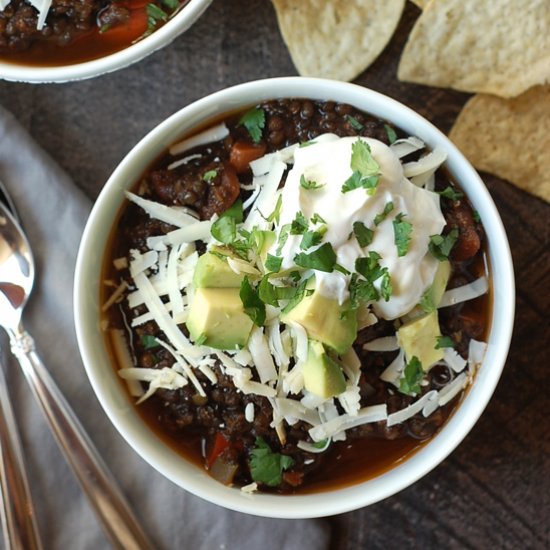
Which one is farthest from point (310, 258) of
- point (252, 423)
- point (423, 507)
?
point (423, 507)

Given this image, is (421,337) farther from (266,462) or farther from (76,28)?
(76,28)

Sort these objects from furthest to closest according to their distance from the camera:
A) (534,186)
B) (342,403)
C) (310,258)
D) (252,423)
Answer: (534,186) → (252,423) → (342,403) → (310,258)

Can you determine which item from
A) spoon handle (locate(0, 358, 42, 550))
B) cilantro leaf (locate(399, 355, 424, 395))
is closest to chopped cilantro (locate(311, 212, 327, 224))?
cilantro leaf (locate(399, 355, 424, 395))

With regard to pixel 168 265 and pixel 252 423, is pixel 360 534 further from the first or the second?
pixel 168 265

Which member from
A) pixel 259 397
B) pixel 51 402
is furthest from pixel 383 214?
pixel 51 402

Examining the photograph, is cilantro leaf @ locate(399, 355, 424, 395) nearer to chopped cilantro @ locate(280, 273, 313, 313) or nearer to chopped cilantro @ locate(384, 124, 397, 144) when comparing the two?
chopped cilantro @ locate(280, 273, 313, 313)

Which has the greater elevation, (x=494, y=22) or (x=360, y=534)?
(x=494, y=22)
